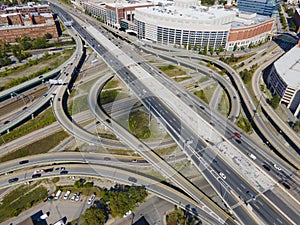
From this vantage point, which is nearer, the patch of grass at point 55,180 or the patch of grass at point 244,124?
the patch of grass at point 55,180

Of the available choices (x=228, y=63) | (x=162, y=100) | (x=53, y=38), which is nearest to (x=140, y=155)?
(x=162, y=100)

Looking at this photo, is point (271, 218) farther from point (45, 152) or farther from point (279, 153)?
point (45, 152)

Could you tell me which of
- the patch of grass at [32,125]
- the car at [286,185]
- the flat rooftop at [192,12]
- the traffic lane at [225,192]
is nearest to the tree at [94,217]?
the traffic lane at [225,192]

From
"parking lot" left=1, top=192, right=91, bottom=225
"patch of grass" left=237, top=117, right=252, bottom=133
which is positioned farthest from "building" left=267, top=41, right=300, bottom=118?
→ "parking lot" left=1, top=192, right=91, bottom=225

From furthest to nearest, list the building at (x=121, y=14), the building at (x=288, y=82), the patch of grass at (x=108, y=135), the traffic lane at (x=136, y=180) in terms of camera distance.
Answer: the building at (x=121, y=14) < the building at (x=288, y=82) < the patch of grass at (x=108, y=135) < the traffic lane at (x=136, y=180)

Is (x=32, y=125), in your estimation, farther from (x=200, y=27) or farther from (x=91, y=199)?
(x=200, y=27)

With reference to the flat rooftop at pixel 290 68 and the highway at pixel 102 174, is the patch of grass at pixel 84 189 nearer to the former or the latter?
the highway at pixel 102 174

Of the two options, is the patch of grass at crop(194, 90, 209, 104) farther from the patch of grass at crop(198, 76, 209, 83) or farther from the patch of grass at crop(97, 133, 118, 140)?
the patch of grass at crop(97, 133, 118, 140)
